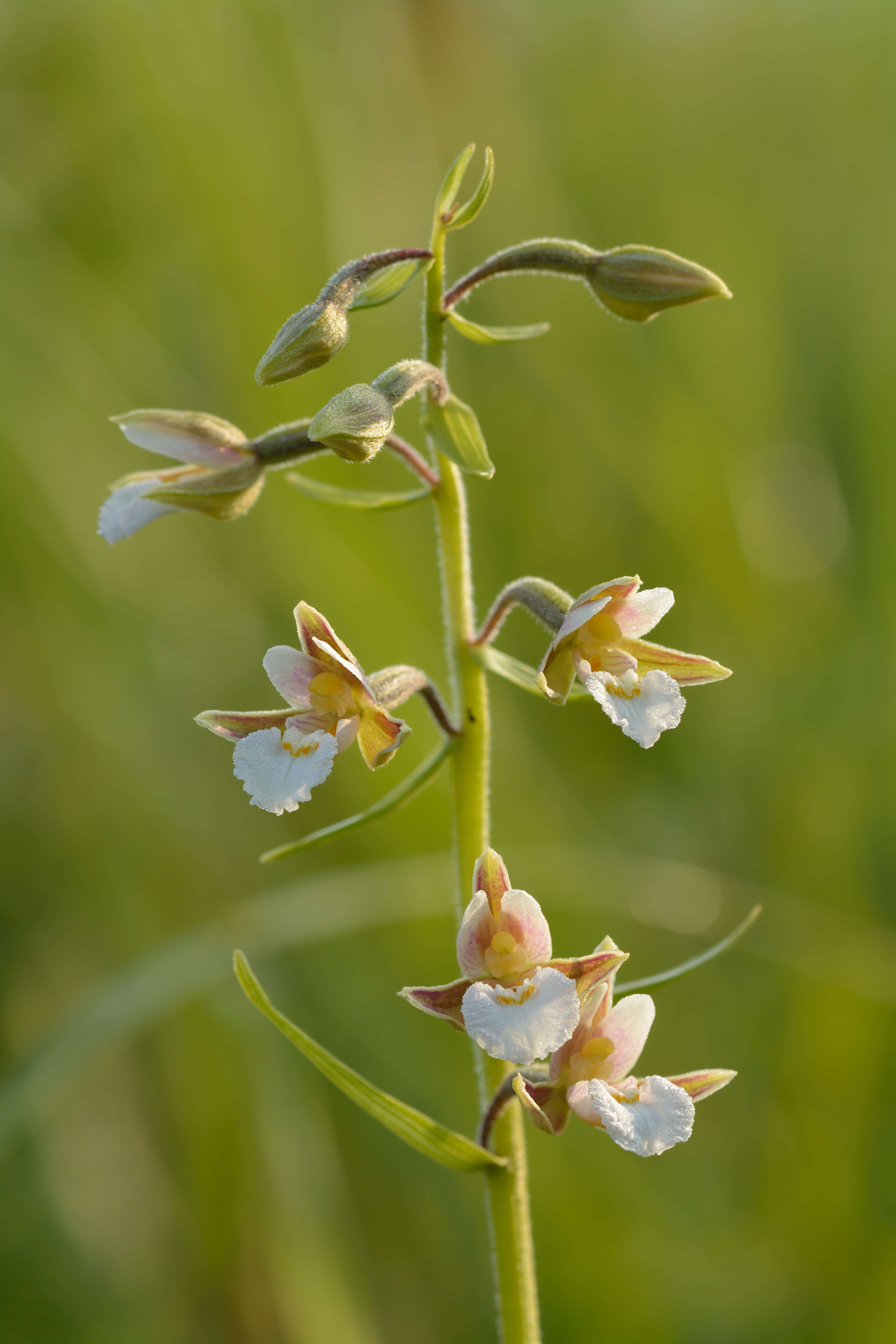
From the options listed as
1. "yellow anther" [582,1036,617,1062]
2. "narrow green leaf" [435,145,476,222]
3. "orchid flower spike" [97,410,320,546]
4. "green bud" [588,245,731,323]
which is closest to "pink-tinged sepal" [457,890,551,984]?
"yellow anther" [582,1036,617,1062]

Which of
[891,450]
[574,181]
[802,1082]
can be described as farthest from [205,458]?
[574,181]

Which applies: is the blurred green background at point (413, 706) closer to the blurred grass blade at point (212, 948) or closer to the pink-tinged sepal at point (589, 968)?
the blurred grass blade at point (212, 948)

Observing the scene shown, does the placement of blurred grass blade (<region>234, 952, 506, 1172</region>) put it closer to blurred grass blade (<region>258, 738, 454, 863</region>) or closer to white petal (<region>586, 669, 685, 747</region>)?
blurred grass blade (<region>258, 738, 454, 863</region>)

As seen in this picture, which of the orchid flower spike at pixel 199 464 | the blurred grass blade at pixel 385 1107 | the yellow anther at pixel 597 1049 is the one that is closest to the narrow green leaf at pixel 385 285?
the orchid flower spike at pixel 199 464

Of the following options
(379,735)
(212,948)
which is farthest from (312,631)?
(212,948)

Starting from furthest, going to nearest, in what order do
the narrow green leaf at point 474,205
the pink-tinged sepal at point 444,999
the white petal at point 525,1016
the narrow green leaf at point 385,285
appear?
the narrow green leaf at point 385,285, the narrow green leaf at point 474,205, the pink-tinged sepal at point 444,999, the white petal at point 525,1016

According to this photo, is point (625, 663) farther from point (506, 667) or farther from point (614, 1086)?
point (614, 1086)

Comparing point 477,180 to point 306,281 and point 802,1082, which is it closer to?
point 306,281

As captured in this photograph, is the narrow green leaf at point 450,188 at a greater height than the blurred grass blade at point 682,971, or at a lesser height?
greater
